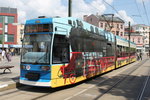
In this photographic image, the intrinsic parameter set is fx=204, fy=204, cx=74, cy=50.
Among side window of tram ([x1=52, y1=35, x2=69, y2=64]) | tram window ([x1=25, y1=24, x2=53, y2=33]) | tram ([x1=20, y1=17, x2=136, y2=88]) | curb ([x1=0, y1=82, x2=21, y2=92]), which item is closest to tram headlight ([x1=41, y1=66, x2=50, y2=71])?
tram ([x1=20, y1=17, x2=136, y2=88])

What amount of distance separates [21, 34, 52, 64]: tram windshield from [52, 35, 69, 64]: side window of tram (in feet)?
0.89

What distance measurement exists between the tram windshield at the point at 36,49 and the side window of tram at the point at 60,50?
27cm

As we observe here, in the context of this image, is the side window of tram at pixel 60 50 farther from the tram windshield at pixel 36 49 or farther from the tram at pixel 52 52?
the tram windshield at pixel 36 49

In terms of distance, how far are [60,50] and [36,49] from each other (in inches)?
38.3

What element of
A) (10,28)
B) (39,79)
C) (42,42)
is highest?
(10,28)

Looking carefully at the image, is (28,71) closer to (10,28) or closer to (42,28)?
(42,28)

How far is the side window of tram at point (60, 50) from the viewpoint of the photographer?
26.7 ft

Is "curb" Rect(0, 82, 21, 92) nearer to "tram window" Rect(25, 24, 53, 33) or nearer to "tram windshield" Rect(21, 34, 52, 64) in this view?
"tram windshield" Rect(21, 34, 52, 64)

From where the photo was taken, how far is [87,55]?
10.6m

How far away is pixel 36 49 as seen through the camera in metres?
8.30

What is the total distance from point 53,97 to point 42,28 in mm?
2799

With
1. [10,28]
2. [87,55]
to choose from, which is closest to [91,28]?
[87,55]

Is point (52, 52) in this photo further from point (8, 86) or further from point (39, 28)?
point (8, 86)

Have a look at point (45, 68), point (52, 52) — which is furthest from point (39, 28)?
point (45, 68)
